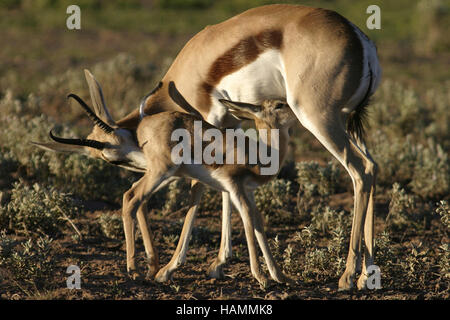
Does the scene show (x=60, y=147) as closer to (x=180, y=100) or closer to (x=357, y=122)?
(x=180, y=100)

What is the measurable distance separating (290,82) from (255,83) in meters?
0.31

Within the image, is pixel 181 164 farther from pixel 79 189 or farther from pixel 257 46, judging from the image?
pixel 79 189

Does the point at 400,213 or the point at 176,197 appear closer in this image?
the point at 400,213

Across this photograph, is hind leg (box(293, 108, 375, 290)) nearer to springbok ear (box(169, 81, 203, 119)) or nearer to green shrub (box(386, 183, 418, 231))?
springbok ear (box(169, 81, 203, 119))

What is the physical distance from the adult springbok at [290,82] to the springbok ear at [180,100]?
6 cm

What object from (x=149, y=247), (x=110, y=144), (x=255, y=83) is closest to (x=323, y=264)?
(x=149, y=247)

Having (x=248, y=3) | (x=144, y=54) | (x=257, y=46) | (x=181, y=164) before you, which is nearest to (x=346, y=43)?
(x=257, y=46)

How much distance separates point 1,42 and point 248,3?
9619 millimetres

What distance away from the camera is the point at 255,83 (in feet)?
18.2

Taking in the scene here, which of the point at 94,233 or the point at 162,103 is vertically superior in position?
the point at 162,103

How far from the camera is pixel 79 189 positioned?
7.76 m

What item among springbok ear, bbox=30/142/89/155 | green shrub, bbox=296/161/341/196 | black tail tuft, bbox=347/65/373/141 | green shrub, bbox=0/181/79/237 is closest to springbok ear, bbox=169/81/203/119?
springbok ear, bbox=30/142/89/155

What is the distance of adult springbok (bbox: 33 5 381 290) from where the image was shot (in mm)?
5352

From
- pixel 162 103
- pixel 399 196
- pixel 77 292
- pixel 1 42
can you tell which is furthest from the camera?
pixel 1 42
